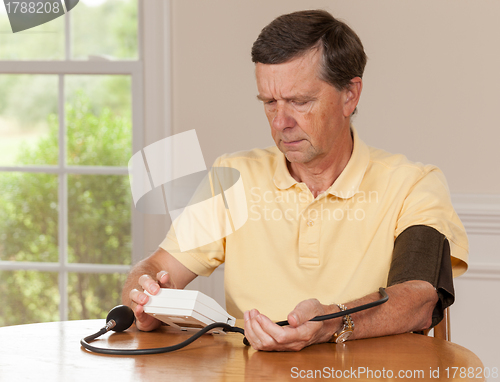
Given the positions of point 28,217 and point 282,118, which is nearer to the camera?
point 282,118

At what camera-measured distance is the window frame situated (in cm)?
234

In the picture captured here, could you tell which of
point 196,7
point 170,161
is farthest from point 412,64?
point 170,161

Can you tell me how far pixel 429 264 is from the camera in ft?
4.17

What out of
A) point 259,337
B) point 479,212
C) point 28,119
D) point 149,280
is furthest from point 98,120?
point 259,337

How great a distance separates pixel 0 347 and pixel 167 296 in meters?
0.33

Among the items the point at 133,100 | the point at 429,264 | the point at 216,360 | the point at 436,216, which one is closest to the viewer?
the point at 216,360

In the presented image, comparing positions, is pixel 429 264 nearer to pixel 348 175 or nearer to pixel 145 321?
pixel 348 175

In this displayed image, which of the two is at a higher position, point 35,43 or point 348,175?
point 35,43

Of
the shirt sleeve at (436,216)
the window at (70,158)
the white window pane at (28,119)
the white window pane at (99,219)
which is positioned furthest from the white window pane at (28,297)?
the shirt sleeve at (436,216)

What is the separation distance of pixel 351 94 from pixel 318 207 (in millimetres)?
346

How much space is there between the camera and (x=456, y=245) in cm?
138

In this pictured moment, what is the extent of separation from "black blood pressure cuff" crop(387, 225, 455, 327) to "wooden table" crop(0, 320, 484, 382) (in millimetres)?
166

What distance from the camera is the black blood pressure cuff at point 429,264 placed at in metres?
1.26

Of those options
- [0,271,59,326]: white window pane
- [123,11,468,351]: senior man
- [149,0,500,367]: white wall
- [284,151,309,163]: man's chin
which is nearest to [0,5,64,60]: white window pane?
[149,0,500,367]: white wall
